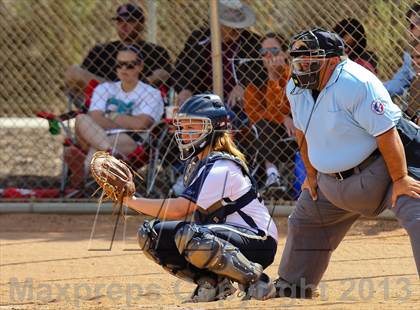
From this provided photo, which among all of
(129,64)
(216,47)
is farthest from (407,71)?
(129,64)

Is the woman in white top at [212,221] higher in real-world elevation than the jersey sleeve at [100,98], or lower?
higher

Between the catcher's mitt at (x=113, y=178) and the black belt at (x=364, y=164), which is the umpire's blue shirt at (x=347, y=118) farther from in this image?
the catcher's mitt at (x=113, y=178)

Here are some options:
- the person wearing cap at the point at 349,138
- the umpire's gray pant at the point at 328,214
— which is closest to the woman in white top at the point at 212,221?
the umpire's gray pant at the point at 328,214

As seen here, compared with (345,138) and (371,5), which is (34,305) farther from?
(371,5)

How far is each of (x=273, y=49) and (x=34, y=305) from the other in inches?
152

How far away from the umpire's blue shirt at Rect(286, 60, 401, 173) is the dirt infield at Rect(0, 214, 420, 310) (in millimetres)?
798

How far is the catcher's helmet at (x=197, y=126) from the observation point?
538 centimetres

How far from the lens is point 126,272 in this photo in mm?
6625

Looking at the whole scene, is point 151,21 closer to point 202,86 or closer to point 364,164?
point 202,86

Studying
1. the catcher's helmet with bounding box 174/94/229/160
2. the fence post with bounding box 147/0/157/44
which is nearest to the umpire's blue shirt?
the catcher's helmet with bounding box 174/94/229/160

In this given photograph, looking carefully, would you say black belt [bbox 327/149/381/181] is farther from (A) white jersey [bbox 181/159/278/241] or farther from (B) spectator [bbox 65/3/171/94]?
(B) spectator [bbox 65/3/171/94]

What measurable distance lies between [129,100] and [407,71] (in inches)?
104

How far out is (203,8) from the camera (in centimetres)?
1129

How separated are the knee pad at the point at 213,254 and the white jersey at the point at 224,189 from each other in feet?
0.60
